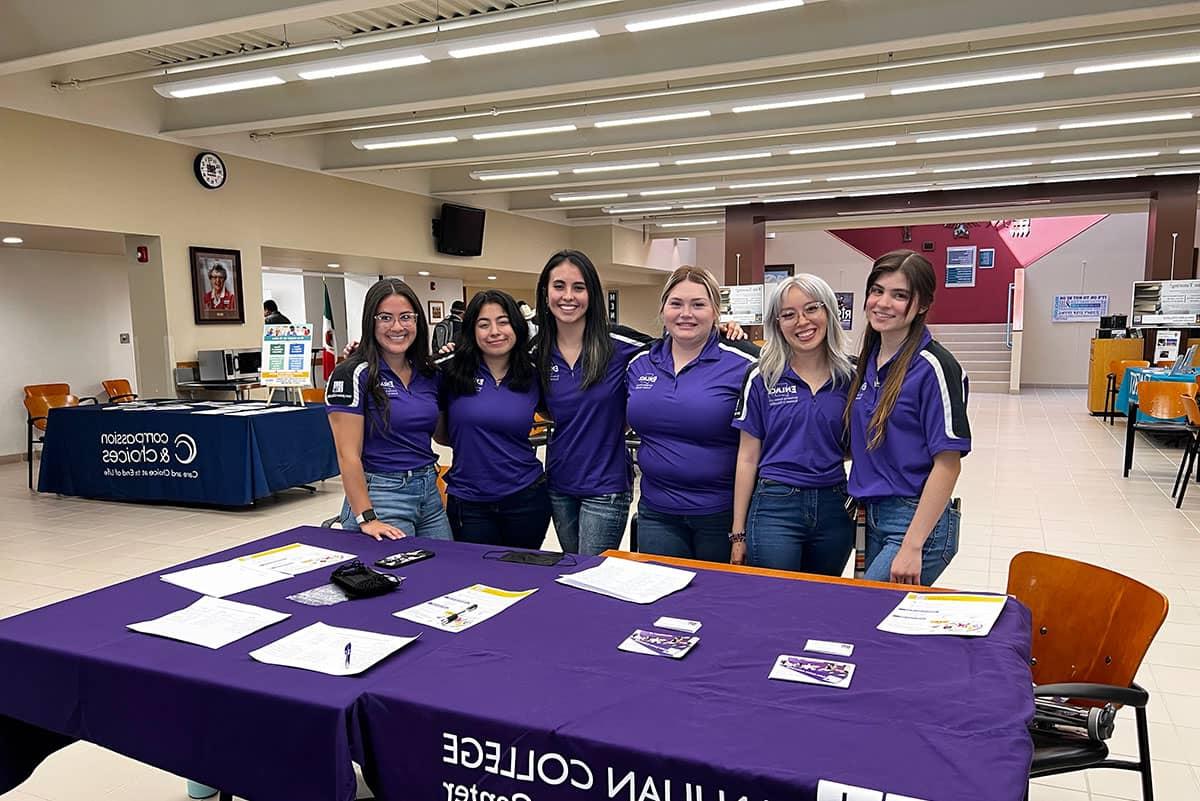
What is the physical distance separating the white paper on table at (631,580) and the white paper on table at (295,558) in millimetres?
694

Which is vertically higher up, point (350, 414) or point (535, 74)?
point (535, 74)

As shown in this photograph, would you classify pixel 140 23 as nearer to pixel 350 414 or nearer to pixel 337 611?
pixel 350 414

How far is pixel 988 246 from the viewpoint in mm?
18594

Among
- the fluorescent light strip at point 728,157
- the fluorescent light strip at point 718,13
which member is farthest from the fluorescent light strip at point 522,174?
the fluorescent light strip at point 718,13

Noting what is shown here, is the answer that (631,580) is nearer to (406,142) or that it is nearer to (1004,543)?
(1004,543)

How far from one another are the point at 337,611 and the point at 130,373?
449 inches

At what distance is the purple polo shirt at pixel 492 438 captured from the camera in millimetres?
2738

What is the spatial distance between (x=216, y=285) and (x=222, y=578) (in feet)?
26.2

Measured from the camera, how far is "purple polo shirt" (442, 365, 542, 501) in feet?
8.98

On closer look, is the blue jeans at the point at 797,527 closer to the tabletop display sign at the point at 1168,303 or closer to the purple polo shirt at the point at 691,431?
the purple polo shirt at the point at 691,431

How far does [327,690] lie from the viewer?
144 centimetres

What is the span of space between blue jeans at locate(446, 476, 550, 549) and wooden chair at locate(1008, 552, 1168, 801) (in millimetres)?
1514

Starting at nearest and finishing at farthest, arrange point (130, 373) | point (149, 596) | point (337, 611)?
point (337, 611) → point (149, 596) → point (130, 373)

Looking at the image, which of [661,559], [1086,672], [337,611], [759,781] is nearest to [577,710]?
[759,781]
